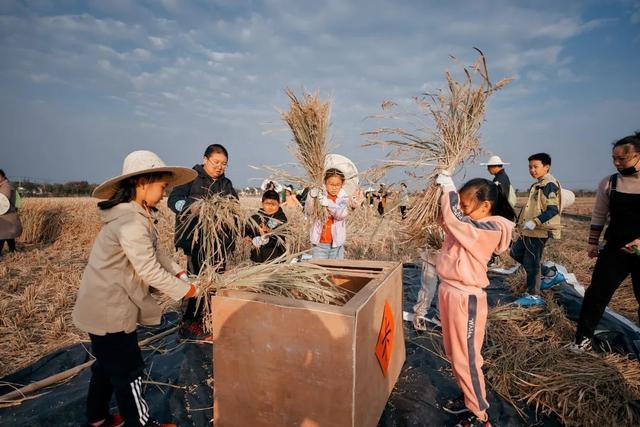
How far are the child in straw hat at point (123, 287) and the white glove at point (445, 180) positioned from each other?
64.8 inches

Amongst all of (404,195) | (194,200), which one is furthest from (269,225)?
(404,195)

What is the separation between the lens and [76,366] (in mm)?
2549

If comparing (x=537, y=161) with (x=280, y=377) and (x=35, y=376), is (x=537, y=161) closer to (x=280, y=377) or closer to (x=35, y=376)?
(x=280, y=377)

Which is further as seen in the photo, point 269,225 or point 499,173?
point 499,173

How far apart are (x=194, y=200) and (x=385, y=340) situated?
2.07m

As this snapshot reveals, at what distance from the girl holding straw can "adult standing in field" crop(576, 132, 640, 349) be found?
89.5 inches

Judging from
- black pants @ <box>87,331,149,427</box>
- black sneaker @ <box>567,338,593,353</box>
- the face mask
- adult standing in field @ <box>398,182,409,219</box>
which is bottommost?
black sneaker @ <box>567,338,593,353</box>

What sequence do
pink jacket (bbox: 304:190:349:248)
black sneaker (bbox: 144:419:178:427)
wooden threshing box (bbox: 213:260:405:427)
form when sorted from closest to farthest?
wooden threshing box (bbox: 213:260:405:427) → black sneaker (bbox: 144:419:178:427) → pink jacket (bbox: 304:190:349:248)

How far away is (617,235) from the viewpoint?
8.25 feet

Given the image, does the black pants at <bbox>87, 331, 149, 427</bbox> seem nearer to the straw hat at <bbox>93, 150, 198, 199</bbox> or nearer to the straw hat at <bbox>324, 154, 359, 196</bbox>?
the straw hat at <bbox>93, 150, 198, 199</bbox>

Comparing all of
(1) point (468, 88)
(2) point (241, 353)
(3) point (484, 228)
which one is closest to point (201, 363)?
(2) point (241, 353)

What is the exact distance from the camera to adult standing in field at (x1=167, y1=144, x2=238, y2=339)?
118 inches

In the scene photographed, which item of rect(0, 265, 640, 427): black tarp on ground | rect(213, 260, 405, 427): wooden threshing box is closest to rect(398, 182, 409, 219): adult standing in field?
rect(213, 260, 405, 427): wooden threshing box

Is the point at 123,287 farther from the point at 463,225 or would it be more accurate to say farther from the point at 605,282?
the point at 605,282
